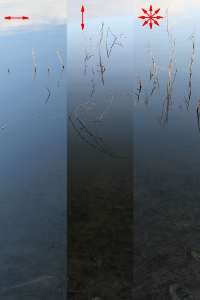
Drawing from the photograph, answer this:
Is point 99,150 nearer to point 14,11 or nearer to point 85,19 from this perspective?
point 85,19

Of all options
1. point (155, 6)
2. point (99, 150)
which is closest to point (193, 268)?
point (99, 150)

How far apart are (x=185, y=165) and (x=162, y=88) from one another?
200cm

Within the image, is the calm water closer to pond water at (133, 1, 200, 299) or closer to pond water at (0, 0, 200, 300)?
pond water at (0, 0, 200, 300)

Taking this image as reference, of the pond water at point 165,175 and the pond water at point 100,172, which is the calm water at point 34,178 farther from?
the pond water at point 165,175

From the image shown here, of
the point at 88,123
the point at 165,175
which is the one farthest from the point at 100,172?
the point at 88,123

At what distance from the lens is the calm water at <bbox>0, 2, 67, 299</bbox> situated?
7.54 ft

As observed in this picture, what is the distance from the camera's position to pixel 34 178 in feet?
11.1

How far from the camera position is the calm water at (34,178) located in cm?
230

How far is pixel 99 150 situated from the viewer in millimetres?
3871

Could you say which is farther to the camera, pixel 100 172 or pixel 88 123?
pixel 88 123

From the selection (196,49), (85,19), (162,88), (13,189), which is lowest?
(13,189)

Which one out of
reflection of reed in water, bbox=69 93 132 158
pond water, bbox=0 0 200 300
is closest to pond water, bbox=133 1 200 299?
pond water, bbox=0 0 200 300

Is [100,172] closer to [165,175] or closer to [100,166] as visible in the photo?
[100,166]

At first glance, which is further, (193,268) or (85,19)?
(85,19)
